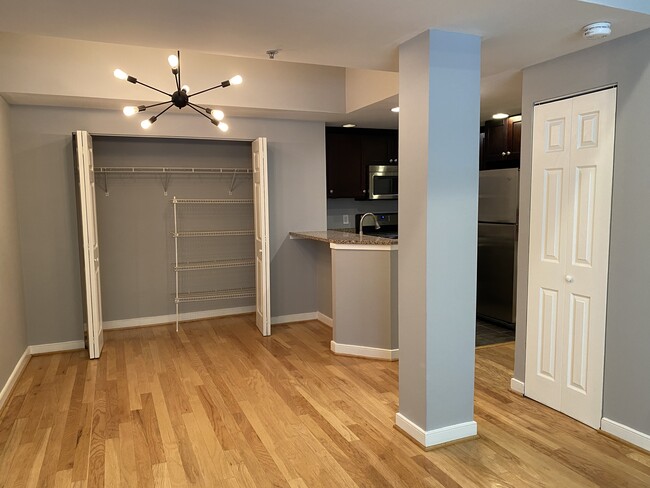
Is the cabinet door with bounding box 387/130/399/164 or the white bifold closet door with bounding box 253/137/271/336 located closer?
the white bifold closet door with bounding box 253/137/271/336

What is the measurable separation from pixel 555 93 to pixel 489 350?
2.31m

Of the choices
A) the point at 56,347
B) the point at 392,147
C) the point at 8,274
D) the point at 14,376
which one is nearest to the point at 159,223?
the point at 56,347

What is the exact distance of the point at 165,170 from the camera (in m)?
5.16

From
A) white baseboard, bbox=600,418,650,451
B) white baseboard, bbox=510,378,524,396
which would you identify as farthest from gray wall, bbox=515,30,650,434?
white baseboard, bbox=510,378,524,396

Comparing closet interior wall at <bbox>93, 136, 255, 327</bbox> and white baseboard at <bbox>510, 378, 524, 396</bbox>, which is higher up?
closet interior wall at <bbox>93, 136, 255, 327</bbox>

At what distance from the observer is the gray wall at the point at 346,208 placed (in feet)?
20.5

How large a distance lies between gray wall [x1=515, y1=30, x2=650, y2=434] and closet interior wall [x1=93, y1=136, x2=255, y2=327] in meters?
3.74

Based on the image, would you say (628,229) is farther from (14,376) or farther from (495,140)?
(14,376)

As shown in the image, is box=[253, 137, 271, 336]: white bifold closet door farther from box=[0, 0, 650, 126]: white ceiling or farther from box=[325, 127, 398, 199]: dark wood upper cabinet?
box=[0, 0, 650, 126]: white ceiling

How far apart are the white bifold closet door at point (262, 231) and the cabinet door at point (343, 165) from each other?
1.13m

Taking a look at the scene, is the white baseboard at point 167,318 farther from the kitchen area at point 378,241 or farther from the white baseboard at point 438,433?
the white baseboard at point 438,433

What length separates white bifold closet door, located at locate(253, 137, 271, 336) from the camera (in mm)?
4695

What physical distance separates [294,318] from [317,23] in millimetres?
3712

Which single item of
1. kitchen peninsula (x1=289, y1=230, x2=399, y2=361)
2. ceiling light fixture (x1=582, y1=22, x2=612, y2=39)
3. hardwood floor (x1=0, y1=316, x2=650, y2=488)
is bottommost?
hardwood floor (x1=0, y1=316, x2=650, y2=488)
